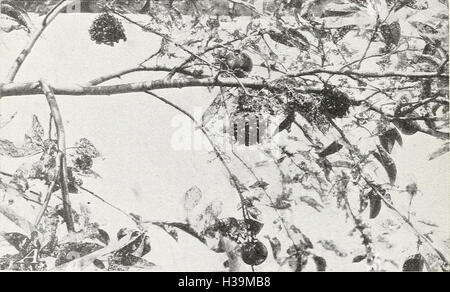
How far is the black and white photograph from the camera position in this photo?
97 centimetres

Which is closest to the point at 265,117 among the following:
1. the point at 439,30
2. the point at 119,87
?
the point at 119,87

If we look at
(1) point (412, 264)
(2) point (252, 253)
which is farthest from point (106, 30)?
(1) point (412, 264)

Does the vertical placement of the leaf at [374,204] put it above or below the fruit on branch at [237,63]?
below

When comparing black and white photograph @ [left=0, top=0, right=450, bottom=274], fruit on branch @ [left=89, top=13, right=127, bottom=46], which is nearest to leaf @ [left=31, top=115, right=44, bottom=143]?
black and white photograph @ [left=0, top=0, right=450, bottom=274]

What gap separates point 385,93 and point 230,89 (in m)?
0.36

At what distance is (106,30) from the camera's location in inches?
39.6

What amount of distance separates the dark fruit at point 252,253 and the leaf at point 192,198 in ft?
0.47

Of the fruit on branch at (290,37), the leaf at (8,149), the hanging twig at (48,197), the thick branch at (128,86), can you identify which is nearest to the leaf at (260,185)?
the thick branch at (128,86)

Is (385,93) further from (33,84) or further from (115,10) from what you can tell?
(33,84)

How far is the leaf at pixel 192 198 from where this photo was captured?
982 millimetres

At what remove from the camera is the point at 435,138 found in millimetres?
1014

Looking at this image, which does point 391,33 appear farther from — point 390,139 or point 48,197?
point 48,197

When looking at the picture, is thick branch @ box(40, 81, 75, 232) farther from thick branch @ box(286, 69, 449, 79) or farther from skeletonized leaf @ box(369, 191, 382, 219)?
skeletonized leaf @ box(369, 191, 382, 219)

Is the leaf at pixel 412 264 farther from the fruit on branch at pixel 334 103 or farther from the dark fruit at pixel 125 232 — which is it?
the dark fruit at pixel 125 232
